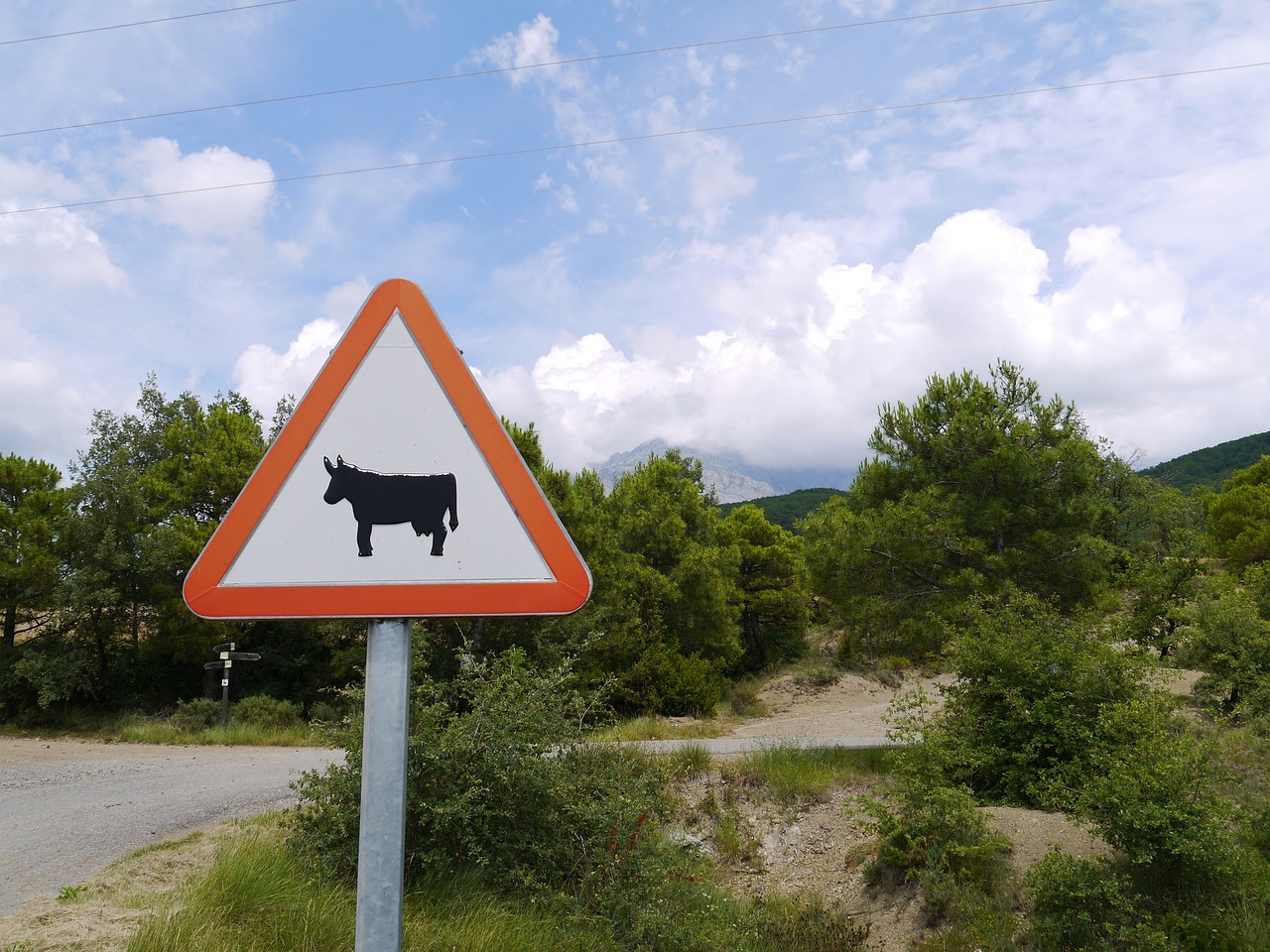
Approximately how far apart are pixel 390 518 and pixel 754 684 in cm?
2607

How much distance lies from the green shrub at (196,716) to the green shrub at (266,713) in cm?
39

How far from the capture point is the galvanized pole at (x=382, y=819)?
1280 mm

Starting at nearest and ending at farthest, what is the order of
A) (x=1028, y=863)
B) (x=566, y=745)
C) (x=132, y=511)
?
(x=566, y=745)
(x=1028, y=863)
(x=132, y=511)

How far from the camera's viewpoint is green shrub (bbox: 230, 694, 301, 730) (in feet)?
54.1

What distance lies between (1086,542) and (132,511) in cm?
2217

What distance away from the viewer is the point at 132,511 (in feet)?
62.7

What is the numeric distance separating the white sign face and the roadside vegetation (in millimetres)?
1907

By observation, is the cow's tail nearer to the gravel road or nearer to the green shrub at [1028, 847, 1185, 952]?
the gravel road

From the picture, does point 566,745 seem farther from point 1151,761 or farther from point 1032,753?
point 1032,753

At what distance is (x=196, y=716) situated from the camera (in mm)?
16234

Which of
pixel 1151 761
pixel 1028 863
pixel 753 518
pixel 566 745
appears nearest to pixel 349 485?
pixel 566 745

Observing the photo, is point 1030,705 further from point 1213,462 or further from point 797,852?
point 1213,462

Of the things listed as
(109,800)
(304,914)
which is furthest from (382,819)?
(109,800)

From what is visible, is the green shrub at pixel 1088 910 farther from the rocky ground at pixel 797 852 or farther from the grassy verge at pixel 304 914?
the grassy verge at pixel 304 914
